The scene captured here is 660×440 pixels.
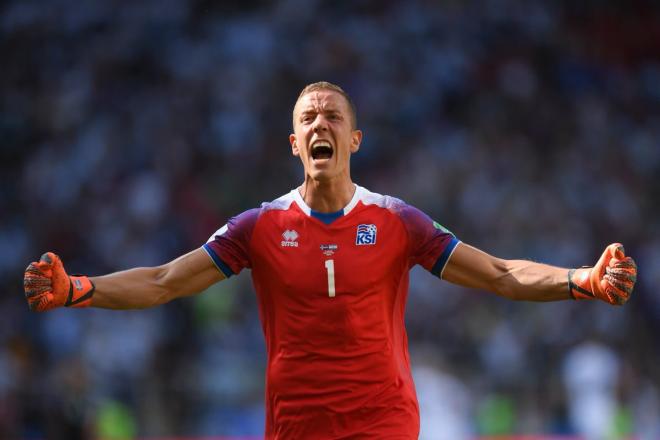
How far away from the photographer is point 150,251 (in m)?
14.3

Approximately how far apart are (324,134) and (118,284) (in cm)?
A: 128

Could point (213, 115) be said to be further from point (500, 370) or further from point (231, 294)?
point (500, 370)

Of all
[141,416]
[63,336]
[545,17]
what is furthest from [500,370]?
[545,17]

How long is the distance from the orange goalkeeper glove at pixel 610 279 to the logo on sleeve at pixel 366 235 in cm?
102

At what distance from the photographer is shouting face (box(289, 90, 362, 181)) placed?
5668mm

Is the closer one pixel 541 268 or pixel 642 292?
pixel 541 268

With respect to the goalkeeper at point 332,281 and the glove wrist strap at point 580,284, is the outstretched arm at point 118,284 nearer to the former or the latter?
the goalkeeper at point 332,281

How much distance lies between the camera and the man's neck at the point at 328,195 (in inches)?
226

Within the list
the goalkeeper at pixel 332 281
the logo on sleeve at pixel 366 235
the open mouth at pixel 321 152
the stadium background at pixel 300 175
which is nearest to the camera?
the goalkeeper at pixel 332 281

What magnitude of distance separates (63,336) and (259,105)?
496 cm

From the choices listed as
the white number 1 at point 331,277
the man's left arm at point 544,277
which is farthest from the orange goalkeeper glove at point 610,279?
the white number 1 at point 331,277

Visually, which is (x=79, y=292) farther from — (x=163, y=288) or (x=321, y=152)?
(x=321, y=152)

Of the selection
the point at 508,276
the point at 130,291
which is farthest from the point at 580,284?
the point at 130,291

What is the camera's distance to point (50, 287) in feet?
17.5
